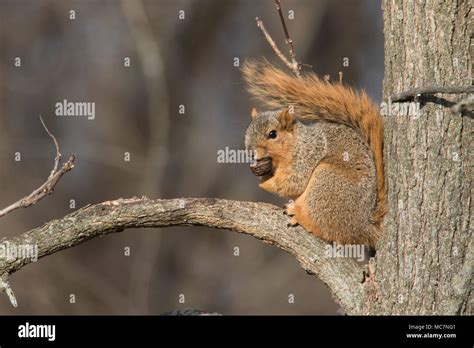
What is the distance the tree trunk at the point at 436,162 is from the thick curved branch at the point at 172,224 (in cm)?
33

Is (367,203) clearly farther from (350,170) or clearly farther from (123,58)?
(123,58)

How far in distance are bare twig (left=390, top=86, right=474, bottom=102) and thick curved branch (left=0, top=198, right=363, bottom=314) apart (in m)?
0.72

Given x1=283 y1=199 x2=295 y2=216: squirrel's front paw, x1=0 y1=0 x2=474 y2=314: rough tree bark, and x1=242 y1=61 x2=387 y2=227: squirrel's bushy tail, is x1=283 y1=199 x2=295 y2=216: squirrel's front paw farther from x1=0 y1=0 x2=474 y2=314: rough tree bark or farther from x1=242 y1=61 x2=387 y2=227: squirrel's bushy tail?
x1=0 y1=0 x2=474 y2=314: rough tree bark

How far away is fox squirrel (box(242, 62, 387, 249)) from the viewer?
3249 mm

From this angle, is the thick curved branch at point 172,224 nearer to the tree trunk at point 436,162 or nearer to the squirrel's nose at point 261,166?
the tree trunk at point 436,162

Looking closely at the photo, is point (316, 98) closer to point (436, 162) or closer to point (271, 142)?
point (271, 142)

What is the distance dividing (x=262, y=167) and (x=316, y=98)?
46 centimetres

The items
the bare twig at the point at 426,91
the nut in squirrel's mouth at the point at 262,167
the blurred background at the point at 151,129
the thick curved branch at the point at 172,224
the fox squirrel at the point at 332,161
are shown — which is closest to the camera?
the bare twig at the point at 426,91

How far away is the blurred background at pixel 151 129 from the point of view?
877 cm

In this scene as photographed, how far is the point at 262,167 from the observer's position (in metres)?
3.62

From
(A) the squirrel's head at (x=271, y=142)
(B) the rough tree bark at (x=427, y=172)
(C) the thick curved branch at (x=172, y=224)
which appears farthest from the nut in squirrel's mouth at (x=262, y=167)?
(B) the rough tree bark at (x=427, y=172)

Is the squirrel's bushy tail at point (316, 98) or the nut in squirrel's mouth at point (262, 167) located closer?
the squirrel's bushy tail at point (316, 98)

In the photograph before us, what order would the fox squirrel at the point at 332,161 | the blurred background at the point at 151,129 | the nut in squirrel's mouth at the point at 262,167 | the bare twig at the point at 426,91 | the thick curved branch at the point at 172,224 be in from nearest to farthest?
the bare twig at the point at 426,91
the thick curved branch at the point at 172,224
the fox squirrel at the point at 332,161
the nut in squirrel's mouth at the point at 262,167
the blurred background at the point at 151,129

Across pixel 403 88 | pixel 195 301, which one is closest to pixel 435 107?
pixel 403 88
